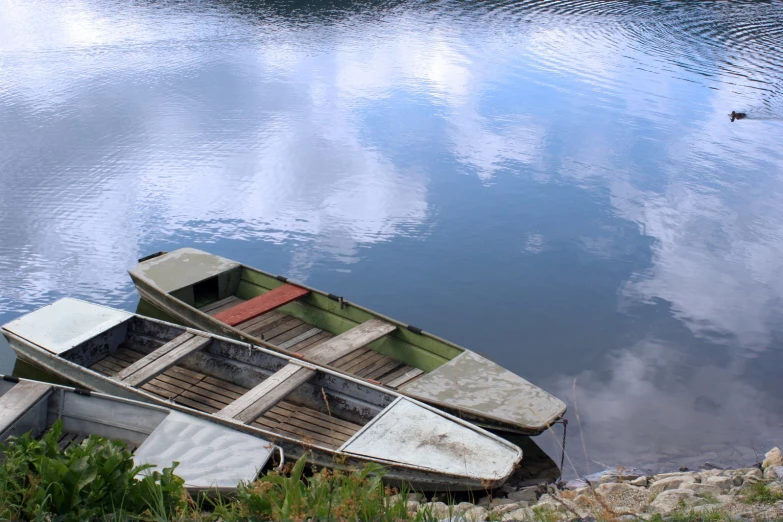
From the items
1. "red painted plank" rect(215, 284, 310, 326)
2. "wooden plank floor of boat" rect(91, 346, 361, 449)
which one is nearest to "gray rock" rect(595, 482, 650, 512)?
"wooden plank floor of boat" rect(91, 346, 361, 449)

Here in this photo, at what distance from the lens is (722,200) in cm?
2267

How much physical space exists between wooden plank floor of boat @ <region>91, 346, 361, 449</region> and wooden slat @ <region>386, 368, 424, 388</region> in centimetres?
117

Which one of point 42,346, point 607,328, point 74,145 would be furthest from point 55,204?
point 607,328

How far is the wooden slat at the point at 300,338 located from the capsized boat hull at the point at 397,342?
18cm

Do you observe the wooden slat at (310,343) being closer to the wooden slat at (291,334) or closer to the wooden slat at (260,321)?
the wooden slat at (291,334)

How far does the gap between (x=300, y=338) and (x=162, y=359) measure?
8.94ft

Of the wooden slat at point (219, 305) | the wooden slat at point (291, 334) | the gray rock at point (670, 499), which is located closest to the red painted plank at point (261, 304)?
the wooden slat at point (291, 334)

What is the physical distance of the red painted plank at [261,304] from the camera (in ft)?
45.6

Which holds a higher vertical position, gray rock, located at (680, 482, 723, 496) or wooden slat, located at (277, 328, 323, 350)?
gray rock, located at (680, 482, 723, 496)

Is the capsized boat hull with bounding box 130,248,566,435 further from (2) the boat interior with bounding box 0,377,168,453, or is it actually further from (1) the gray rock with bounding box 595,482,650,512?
(2) the boat interior with bounding box 0,377,168,453

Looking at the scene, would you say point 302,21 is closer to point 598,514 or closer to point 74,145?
point 74,145

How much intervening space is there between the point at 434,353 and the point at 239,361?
3.27 meters

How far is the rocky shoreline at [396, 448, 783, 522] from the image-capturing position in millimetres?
7625

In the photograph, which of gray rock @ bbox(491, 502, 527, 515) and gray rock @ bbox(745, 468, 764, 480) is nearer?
gray rock @ bbox(491, 502, 527, 515)
